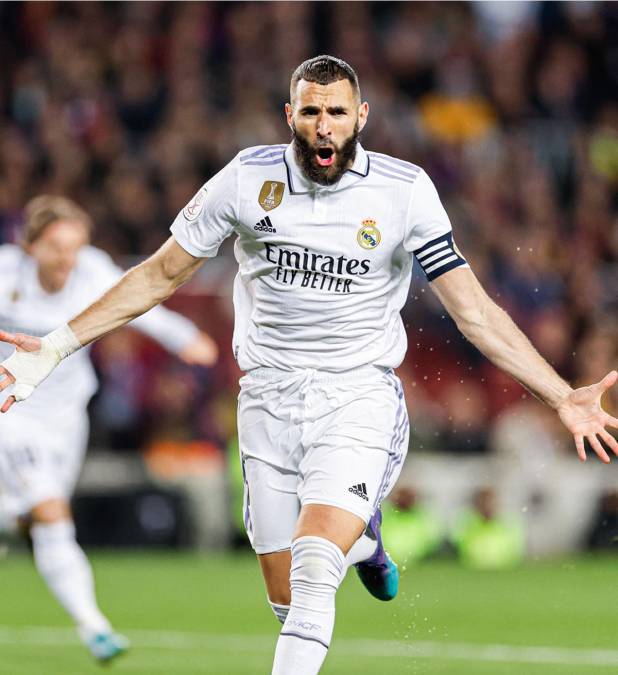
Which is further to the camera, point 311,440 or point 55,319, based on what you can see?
point 55,319

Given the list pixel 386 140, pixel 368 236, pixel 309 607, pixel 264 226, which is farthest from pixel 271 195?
pixel 386 140

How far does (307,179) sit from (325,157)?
15cm

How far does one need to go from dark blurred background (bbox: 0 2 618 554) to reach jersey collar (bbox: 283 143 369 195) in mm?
8298

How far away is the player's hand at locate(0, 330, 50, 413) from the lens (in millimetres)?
6047

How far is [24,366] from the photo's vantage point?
6.09m

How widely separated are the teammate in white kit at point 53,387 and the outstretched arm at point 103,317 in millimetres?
2703

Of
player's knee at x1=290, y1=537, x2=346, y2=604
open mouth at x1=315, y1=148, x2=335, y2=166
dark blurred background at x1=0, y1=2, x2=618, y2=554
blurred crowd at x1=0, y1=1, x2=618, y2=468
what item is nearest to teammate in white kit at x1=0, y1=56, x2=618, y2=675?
open mouth at x1=315, y1=148, x2=335, y2=166

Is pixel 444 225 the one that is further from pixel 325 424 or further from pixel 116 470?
pixel 116 470

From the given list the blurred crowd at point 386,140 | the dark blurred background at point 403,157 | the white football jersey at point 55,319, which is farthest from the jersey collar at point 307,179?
the blurred crowd at point 386,140

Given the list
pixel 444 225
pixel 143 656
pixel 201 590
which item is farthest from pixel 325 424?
pixel 201 590

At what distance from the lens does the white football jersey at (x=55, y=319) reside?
9.31 m

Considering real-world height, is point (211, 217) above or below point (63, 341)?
above

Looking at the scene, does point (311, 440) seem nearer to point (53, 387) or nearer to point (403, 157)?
point (53, 387)

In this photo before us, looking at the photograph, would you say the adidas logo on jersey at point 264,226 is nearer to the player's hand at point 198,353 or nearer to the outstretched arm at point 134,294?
the outstretched arm at point 134,294
